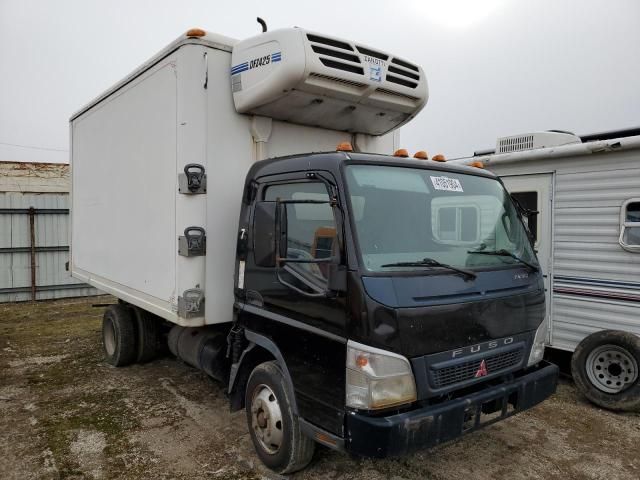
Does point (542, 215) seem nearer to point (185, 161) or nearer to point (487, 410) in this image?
point (487, 410)

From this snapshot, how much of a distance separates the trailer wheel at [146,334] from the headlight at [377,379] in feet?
12.8

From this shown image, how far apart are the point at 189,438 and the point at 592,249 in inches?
182

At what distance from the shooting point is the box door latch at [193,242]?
3877mm

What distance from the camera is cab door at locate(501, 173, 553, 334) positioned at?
18.5ft

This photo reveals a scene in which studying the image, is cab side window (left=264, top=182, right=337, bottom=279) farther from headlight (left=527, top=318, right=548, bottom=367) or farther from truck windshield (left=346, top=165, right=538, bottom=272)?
headlight (left=527, top=318, right=548, bottom=367)

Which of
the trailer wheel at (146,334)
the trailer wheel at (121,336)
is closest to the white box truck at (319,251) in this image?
the trailer wheel at (146,334)

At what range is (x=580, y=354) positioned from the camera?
507cm

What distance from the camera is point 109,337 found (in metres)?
6.27

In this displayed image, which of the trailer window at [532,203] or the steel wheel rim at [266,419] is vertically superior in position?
the trailer window at [532,203]

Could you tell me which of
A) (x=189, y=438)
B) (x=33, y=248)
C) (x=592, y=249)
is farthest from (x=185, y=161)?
(x=33, y=248)

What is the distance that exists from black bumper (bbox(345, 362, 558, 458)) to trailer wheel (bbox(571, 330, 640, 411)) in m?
2.26

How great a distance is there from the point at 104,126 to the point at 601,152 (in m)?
5.70

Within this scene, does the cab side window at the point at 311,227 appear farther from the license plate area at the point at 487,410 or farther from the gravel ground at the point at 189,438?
the gravel ground at the point at 189,438

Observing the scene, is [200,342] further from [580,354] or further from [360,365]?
[580,354]
